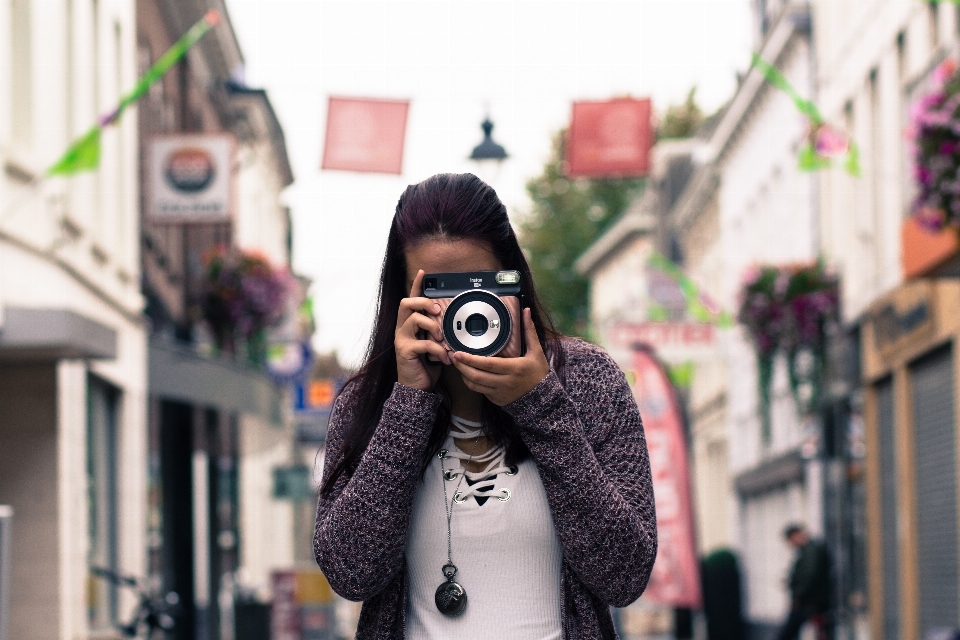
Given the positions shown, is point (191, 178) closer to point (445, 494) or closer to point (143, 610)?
point (143, 610)

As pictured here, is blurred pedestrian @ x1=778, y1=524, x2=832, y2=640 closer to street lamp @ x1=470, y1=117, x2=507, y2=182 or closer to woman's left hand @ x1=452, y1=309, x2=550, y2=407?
street lamp @ x1=470, y1=117, x2=507, y2=182

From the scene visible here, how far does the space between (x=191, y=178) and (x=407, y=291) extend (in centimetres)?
1508

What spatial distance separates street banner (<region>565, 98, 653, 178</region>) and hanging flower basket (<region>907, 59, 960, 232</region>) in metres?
5.65

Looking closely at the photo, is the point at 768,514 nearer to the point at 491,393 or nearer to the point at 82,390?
the point at 82,390

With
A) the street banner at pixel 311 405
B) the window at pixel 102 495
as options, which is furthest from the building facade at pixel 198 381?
the window at pixel 102 495

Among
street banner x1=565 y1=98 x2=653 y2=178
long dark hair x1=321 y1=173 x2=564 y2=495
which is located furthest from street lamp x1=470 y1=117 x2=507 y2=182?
long dark hair x1=321 y1=173 x2=564 y2=495

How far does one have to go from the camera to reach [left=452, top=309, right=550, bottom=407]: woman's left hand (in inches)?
111

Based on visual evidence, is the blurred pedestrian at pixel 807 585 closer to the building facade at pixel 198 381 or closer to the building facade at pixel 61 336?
the building facade at pixel 198 381

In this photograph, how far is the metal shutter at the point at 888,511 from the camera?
19.6 metres

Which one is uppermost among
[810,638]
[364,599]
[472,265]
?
[472,265]

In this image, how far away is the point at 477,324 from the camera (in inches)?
112

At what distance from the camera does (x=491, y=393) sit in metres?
2.88

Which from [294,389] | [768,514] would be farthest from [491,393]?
[768,514]

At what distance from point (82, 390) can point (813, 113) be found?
613cm
